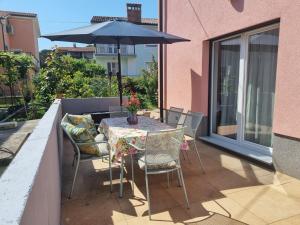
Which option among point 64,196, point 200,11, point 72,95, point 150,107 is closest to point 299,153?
point 64,196

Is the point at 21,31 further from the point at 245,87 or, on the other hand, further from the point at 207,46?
the point at 245,87

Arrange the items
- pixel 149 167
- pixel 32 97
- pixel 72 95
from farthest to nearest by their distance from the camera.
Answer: pixel 32 97
pixel 72 95
pixel 149 167

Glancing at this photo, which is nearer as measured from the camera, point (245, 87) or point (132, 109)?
point (132, 109)

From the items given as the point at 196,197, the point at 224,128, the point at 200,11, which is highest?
the point at 200,11

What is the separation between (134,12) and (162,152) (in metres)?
23.9

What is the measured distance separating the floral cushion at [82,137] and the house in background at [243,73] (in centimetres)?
286

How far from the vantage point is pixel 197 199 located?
3.34 m

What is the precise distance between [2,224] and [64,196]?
280 centimetres

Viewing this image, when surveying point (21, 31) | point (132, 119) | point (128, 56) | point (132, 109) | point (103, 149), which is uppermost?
point (21, 31)

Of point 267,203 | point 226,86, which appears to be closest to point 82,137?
point 267,203

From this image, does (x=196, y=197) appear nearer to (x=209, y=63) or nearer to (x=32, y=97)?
(x=209, y=63)

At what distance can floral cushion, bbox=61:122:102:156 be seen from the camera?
140 inches

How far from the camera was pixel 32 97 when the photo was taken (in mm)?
10539

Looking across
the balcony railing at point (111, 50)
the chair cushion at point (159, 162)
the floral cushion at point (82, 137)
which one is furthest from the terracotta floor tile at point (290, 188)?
the balcony railing at point (111, 50)
